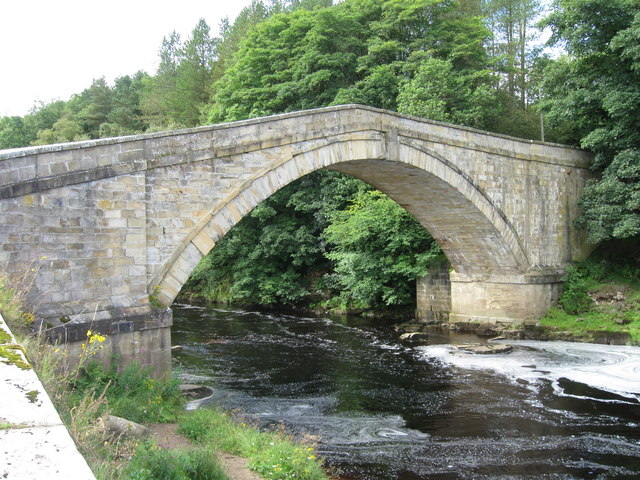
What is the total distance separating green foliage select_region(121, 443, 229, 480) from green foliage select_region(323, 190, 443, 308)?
A: 13471 mm

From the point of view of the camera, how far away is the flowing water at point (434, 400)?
7.49m

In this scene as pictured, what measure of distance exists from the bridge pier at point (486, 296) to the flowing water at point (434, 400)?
147 centimetres

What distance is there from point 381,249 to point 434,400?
30.0ft

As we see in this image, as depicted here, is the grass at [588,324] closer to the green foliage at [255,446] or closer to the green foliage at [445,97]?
the green foliage at [445,97]

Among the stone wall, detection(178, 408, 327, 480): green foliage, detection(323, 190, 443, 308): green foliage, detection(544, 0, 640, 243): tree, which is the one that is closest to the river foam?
the stone wall

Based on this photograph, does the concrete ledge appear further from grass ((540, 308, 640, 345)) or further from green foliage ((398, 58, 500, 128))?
green foliage ((398, 58, 500, 128))

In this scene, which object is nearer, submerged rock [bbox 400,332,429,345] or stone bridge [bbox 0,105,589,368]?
stone bridge [bbox 0,105,589,368]

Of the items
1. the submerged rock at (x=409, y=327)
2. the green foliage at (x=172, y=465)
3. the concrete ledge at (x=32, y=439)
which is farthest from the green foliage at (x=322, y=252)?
the concrete ledge at (x=32, y=439)

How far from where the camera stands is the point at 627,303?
15430 mm

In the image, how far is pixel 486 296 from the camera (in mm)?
17516

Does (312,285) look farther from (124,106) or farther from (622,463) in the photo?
(124,106)

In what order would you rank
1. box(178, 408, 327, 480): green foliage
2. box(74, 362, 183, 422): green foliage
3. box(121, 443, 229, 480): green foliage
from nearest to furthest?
box(121, 443, 229, 480): green foliage < box(178, 408, 327, 480): green foliage < box(74, 362, 183, 422): green foliage

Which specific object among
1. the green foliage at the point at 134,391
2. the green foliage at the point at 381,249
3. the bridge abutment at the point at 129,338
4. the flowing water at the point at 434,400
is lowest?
the flowing water at the point at 434,400

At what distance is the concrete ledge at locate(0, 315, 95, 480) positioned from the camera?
1.98 meters
